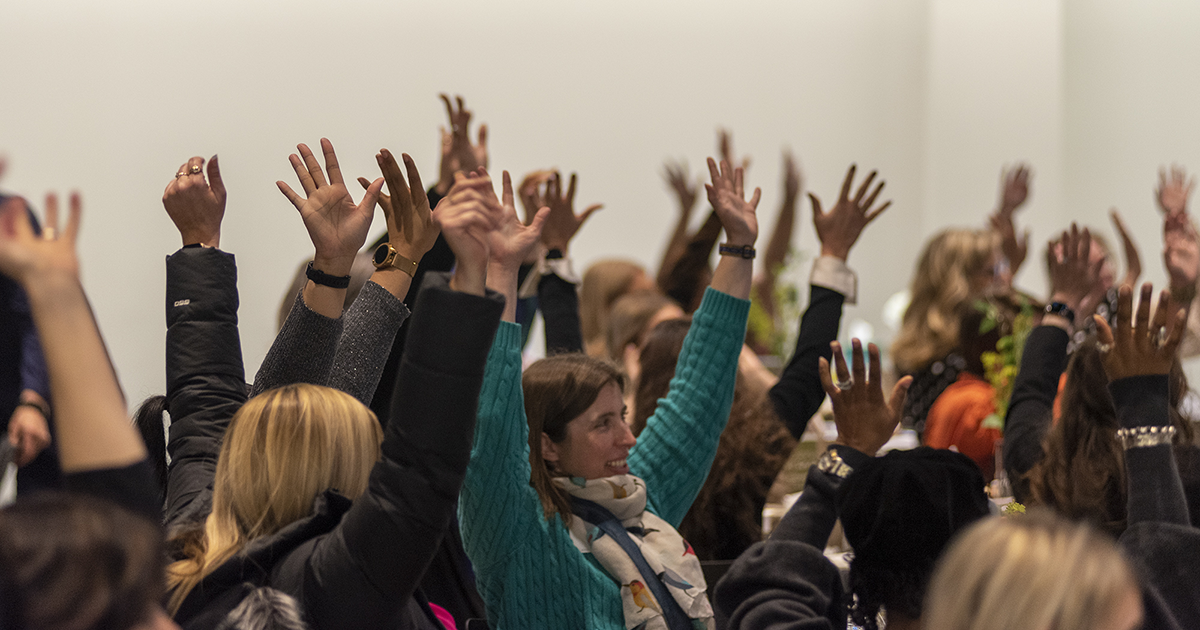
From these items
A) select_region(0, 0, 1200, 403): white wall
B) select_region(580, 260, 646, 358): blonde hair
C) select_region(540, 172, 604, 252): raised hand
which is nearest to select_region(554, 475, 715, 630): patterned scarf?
select_region(540, 172, 604, 252): raised hand

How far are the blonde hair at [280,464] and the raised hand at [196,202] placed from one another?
46cm

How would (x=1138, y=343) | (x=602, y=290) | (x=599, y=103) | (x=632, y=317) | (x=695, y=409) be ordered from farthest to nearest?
1. (x=599, y=103)
2. (x=602, y=290)
3. (x=632, y=317)
4. (x=695, y=409)
5. (x=1138, y=343)

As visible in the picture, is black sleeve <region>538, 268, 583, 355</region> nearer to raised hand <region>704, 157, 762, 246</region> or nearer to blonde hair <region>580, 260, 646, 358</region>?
raised hand <region>704, 157, 762, 246</region>

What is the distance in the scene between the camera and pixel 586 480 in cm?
175

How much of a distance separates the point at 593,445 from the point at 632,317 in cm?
158

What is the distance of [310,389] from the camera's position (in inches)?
56.8

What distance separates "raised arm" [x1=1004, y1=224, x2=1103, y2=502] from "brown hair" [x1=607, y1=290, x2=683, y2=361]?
44.6 inches

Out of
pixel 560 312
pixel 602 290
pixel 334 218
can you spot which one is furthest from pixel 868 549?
pixel 602 290

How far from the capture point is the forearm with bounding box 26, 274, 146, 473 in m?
0.99

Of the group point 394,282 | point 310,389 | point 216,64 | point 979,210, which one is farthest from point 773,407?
point 979,210

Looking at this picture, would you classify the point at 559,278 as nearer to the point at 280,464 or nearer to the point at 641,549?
the point at 641,549

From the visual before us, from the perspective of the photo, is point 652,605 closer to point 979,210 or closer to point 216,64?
point 216,64

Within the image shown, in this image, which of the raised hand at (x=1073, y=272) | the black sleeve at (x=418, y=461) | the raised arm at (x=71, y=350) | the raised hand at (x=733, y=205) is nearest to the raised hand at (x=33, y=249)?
the raised arm at (x=71, y=350)

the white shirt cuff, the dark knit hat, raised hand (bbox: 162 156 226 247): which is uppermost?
raised hand (bbox: 162 156 226 247)
